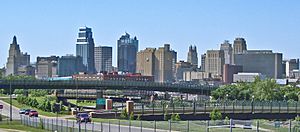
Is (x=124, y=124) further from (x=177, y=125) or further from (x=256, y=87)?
(x=256, y=87)

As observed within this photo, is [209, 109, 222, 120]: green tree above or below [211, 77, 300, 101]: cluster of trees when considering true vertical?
below

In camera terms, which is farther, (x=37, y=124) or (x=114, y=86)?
(x=114, y=86)

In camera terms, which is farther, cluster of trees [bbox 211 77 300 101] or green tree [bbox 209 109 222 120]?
cluster of trees [bbox 211 77 300 101]

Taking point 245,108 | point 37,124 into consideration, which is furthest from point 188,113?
point 37,124

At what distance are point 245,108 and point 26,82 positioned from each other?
8425cm

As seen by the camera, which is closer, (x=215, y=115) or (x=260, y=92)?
(x=215, y=115)

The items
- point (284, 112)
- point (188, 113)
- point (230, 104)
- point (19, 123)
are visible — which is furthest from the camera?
point (230, 104)

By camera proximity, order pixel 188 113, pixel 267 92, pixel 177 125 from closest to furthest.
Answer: pixel 177 125 → pixel 188 113 → pixel 267 92

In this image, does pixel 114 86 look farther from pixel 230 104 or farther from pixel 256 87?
pixel 230 104

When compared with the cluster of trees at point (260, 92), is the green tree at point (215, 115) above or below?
below

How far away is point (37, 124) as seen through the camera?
6862 centimetres

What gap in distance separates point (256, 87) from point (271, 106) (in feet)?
205

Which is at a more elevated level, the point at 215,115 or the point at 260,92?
the point at 260,92

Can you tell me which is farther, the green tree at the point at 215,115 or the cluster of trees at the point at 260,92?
the cluster of trees at the point at 260,92
